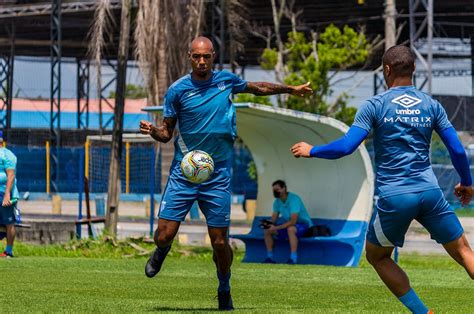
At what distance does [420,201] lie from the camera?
7.83 meters

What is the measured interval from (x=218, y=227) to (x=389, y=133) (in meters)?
2.33

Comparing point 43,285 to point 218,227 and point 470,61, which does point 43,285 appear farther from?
point 470,61

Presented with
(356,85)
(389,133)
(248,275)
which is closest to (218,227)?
A: (389,133)

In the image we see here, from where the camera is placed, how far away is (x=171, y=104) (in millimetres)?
9812

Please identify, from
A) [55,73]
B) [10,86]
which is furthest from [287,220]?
[10,86]

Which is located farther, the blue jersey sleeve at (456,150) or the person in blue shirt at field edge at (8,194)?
the person in blue shirt at field edge at (8,194)

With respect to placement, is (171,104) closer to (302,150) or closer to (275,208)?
(302,150)

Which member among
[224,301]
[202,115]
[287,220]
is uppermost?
[202,115]

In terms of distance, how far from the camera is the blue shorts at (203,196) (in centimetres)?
974

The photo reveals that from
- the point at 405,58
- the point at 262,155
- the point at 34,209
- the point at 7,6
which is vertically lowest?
the point at 34,209

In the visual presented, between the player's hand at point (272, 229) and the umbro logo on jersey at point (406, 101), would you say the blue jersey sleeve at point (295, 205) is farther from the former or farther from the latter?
the umbro logo on jersey at point (406, 101)

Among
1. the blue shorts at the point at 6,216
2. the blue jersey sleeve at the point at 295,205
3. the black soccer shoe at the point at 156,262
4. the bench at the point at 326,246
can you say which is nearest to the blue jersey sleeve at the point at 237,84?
the black soccer shoe at the point at 156,262

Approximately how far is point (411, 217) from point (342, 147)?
669 millimetres

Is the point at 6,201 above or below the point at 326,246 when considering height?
above
